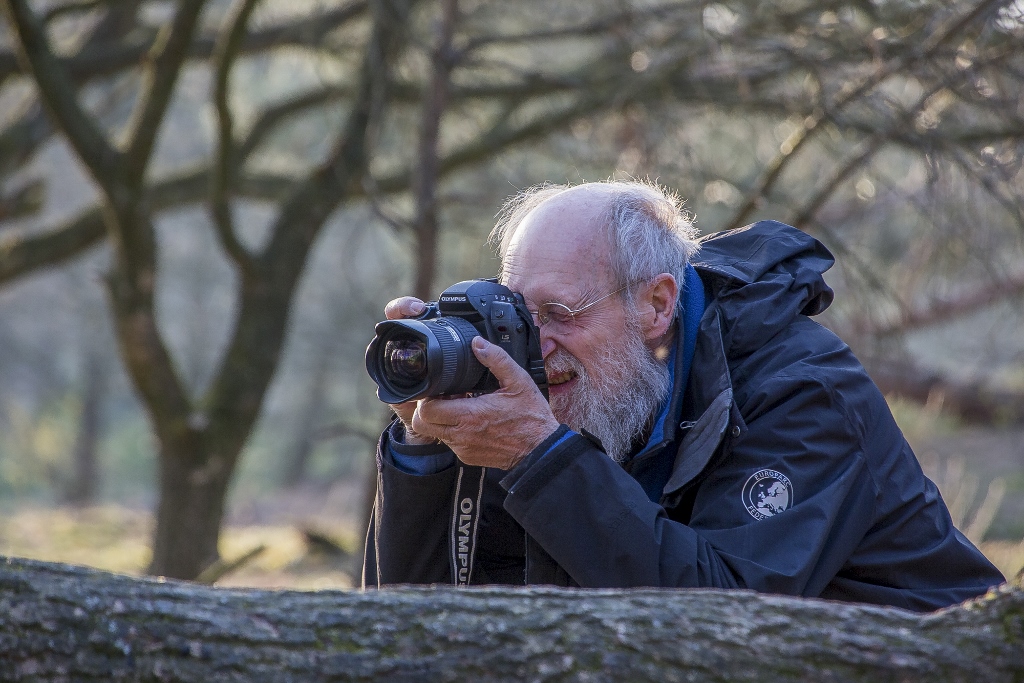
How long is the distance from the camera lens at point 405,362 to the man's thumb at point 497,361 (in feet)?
0.40

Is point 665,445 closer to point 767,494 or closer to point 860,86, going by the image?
point 767,494

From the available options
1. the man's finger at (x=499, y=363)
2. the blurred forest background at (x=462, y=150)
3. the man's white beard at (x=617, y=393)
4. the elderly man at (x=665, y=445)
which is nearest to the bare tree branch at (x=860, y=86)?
the blurred forest background at (x=462, y=150)

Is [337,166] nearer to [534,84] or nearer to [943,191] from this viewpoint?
[534,84]

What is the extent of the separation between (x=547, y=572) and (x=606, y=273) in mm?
855

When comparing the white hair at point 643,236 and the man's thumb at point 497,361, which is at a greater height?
the white hair at point 643,236

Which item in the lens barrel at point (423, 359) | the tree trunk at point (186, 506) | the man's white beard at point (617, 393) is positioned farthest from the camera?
the tree trunk at point (186, 506)

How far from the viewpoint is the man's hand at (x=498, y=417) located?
210 centimetres

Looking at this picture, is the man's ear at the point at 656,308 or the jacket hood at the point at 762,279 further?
the man's ear at the point at 656,308

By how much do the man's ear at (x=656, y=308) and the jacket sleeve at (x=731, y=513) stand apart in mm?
492

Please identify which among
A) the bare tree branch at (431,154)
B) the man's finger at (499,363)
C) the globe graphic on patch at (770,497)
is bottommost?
the globe graphic on patch at (770,497)

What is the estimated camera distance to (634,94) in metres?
4.76

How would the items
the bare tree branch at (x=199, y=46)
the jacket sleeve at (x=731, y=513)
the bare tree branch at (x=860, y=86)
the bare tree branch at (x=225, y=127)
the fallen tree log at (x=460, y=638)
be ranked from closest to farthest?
the fallen tree log at (x=460, y=638) < the jacket sleeve at (x=731, y=513) < the bare tree branch at (x=860, y=86) < the bare tree branch at (x=225, y=127) < the bare tree branch at (x=199, y=46)

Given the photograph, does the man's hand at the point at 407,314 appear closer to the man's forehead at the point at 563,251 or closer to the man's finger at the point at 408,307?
the man's finger at the point at 408,307

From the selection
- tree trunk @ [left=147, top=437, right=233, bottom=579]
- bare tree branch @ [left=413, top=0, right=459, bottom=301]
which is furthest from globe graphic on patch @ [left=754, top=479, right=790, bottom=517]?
tree trunk @ [left=147, top=437, right=233, bottom=579]
